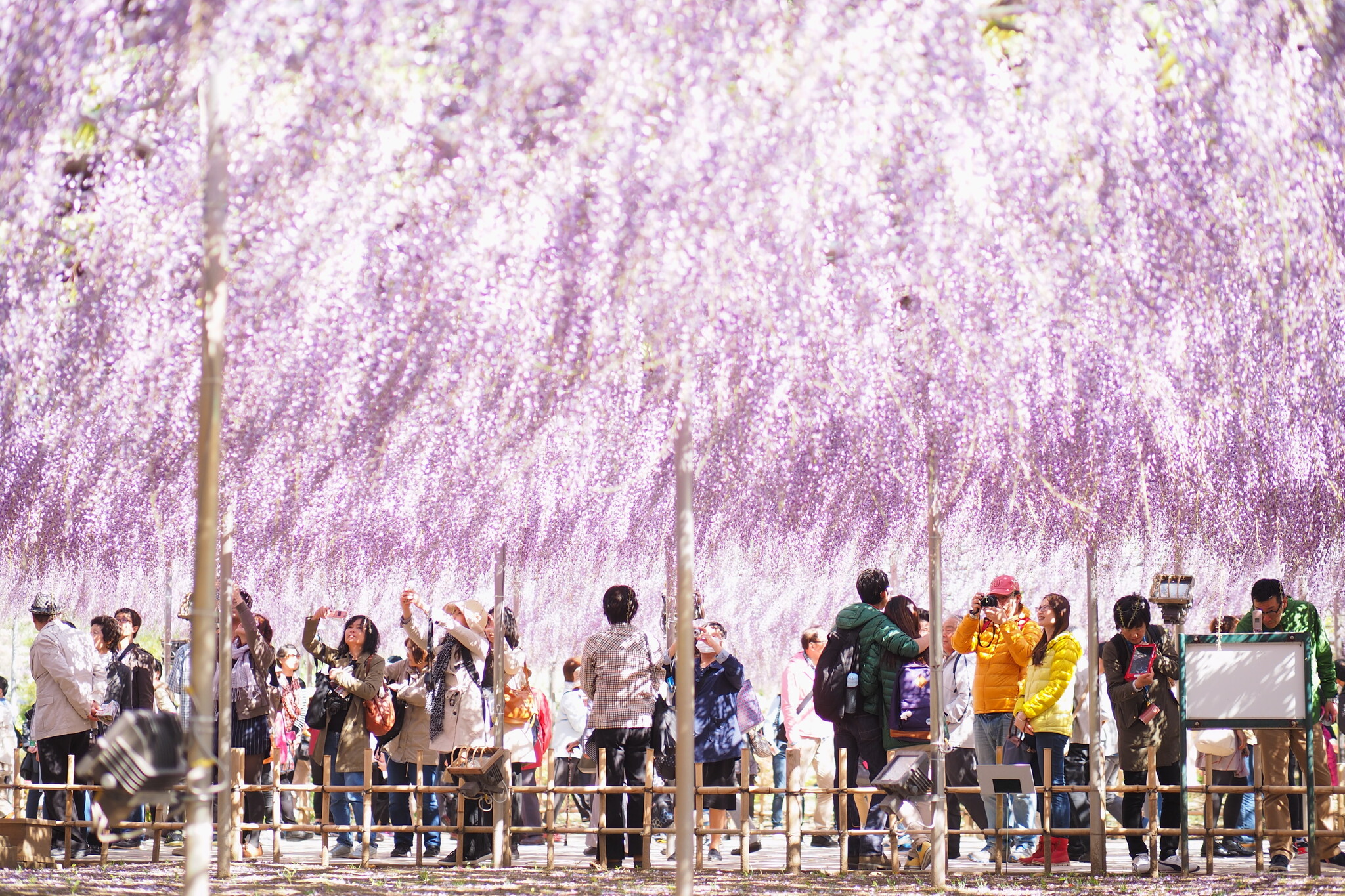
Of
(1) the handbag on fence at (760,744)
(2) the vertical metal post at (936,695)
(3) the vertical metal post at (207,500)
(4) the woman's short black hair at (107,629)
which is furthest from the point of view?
(1) the handbag on fence at (760,744)

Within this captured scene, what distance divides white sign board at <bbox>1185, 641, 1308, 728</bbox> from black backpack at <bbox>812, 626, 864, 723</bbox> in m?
1.61

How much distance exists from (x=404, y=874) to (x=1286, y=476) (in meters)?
6.16

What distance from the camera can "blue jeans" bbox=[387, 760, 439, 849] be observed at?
30.1 ft

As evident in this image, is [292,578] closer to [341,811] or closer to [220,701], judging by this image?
[341,811]

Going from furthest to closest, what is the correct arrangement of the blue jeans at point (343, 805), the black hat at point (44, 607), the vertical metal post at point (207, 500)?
the blue jeans at point (343, 805)
the black hat at point (44, 607)
the vertical metal post at point (207, 500)

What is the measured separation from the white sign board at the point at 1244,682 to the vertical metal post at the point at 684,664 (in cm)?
321

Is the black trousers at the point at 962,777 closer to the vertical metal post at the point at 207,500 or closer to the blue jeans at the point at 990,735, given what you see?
the blue jeans at the point at 990,735

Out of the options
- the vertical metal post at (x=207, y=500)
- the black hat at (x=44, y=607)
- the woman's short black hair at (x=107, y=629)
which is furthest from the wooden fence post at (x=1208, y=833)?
the black hat at (x=44, y=607)

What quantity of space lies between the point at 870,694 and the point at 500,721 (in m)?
1.87

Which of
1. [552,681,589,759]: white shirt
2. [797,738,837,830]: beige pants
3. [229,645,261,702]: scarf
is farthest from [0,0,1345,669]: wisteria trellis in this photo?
[552,681,589,759]: white shirt

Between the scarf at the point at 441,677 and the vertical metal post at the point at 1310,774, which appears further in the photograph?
the scarf at the point at 441,677

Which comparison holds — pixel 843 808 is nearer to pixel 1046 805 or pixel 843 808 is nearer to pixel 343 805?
pixel 1046 805

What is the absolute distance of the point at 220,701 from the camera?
796cm

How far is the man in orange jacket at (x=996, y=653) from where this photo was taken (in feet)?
28.7
